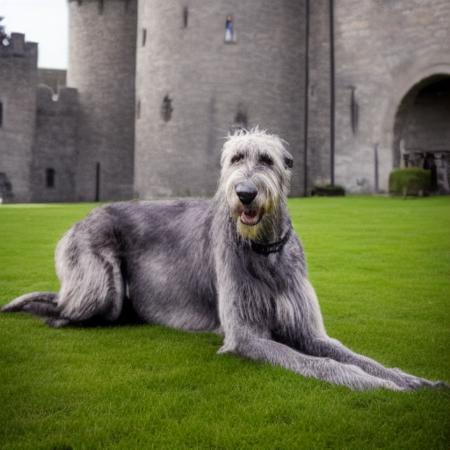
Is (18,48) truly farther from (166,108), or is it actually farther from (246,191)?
(246,191)

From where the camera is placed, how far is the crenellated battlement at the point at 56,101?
1324 inches

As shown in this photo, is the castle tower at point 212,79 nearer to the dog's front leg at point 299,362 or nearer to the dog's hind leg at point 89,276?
the dog's hind leg at point 89,276

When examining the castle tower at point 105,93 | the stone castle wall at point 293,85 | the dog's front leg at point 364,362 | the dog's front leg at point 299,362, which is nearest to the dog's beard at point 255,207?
the dog's front leg at point 299,362

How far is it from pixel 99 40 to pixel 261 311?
3242cm

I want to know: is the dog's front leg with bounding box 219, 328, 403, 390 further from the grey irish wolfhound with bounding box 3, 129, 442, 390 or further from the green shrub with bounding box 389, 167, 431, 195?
the green shrub with bounding box 389, 167, 431, 195

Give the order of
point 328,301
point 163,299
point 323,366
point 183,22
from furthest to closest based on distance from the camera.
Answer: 1. point 183,22
2. point 328,301
3. point 163,299
4. point 323,366

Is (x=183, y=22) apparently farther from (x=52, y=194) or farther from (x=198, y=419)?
(x=198, y=419)

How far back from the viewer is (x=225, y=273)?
3.85 metres

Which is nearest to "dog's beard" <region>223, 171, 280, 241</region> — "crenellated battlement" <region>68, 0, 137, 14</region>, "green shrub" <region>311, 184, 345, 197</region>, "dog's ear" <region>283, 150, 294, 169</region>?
"dog's ear" <region>283, 150, 294, 169</region>

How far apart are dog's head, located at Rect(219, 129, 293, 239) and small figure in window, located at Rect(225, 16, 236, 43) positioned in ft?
75.5

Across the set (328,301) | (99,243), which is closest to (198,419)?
(99,243)

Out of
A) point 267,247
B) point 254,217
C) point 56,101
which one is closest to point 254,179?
point 254,217

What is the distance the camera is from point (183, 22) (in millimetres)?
26219

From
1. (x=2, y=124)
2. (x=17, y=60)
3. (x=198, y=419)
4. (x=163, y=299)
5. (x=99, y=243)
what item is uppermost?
(x=17, y=60)
